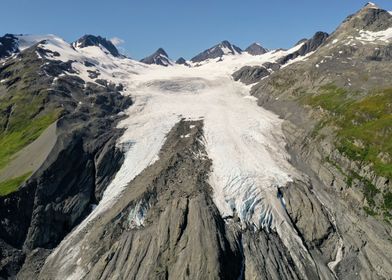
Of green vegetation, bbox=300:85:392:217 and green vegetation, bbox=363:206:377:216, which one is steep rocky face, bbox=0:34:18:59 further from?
green vegetation, bbox=363:206:377:216

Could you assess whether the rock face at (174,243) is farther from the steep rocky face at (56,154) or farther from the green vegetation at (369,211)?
the green vegetation at (369,211)

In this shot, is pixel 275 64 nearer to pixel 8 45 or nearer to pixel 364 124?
pixel 364 124

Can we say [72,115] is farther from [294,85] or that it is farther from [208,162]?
[294,85]

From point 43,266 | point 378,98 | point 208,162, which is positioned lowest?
point 43,266

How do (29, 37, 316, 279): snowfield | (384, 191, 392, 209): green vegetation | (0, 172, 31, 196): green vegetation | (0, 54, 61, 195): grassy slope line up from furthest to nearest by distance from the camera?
(0, 54, 61, 195): grassy slope, (0, 172, 31, 196): green vegetation, (29, 37, 316, 279): snowfield, (384, 191, 392, 209): green vegetation

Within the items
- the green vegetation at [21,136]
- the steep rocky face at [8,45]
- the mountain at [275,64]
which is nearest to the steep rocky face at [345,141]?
the mountain at [275,64]

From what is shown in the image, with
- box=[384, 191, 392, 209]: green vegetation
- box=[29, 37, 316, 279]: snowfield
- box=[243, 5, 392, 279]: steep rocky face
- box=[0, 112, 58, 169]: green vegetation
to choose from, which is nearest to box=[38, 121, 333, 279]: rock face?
box=[29, 37, 316, 279]: snowfield

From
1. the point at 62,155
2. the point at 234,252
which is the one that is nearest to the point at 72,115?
the point at 62,155
